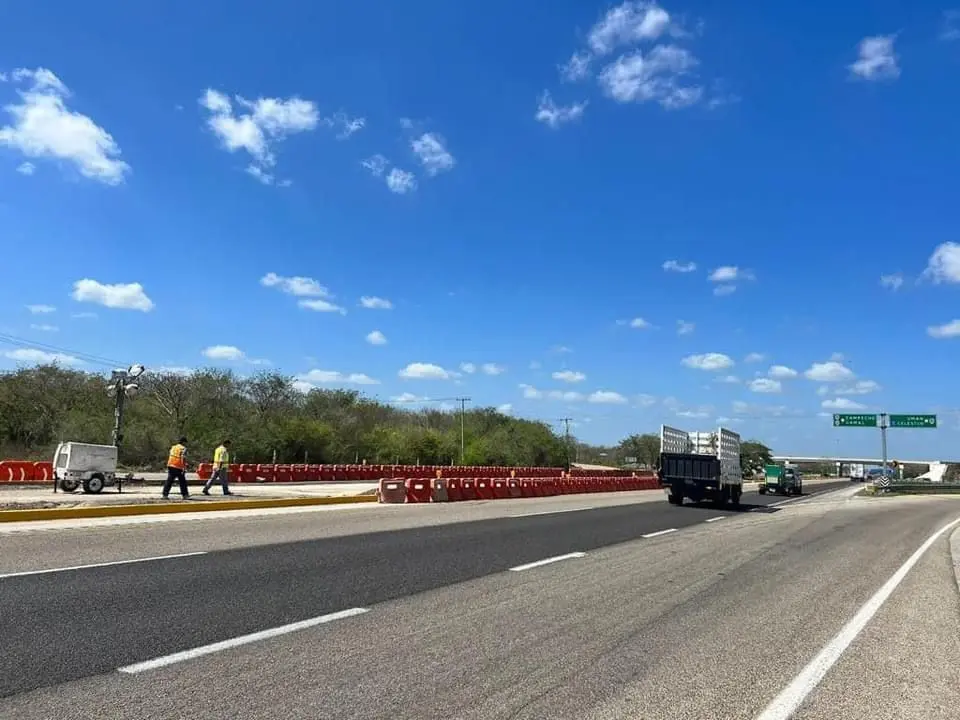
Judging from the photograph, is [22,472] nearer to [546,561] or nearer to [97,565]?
[97,565]

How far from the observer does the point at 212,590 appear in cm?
838

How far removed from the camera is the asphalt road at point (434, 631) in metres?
5.05

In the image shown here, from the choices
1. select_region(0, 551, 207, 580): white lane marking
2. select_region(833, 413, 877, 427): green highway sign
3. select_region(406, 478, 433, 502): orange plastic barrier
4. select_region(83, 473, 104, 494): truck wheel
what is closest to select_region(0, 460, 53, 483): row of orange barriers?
select_region(83, 473, 104, 494): truck wheel

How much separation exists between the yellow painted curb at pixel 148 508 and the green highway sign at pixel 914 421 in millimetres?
58292

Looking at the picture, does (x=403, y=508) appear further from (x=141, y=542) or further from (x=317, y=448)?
(x=317, y=448)

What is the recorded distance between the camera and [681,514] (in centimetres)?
2441

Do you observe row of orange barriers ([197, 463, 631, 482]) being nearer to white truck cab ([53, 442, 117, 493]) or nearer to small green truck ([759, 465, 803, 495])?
white truck cab ([53, 442, 117, 493])

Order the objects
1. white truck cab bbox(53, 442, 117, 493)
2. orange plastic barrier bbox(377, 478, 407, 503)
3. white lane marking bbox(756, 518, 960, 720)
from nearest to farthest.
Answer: white lane marking bbox(756, 518, 960, 720) → white truck cab bbox(53, 442, 117, 493) → orange plastic barrier bbox(377, 478, 407, 503)

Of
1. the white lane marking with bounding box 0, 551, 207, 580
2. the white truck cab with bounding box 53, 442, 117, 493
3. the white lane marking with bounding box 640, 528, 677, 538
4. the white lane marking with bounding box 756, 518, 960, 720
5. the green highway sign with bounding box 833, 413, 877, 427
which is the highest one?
Answer: the green highway sign with bounding box 833, 413, 877, 427

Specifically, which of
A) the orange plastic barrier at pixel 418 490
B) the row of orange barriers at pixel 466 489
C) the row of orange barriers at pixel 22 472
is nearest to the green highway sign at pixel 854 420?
the row of orange barriers at pixel 466 489

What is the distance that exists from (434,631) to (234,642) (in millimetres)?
1799

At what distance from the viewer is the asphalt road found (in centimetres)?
505

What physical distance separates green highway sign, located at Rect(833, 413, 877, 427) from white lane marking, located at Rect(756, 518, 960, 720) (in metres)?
62.7

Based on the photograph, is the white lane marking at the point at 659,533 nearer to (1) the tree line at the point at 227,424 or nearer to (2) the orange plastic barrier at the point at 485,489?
(2) the orange plastic barrier at the point at 485,489
